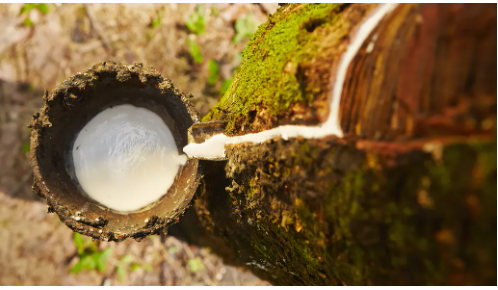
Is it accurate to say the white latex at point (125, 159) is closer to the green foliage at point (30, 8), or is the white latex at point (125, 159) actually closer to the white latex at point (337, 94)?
the white latex at point (337, 94)

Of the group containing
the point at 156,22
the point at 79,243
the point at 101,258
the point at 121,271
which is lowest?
the point at 121,271

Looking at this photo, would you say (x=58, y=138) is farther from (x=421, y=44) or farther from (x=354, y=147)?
(x=421, y=44)

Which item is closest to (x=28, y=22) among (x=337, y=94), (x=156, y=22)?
(x=156, y=22)

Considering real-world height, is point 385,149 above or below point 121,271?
above

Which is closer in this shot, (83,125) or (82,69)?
(83,125)

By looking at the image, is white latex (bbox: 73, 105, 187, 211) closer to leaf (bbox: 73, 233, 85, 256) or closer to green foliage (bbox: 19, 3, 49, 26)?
leaf (bbox: 73, 233, 85, 256)

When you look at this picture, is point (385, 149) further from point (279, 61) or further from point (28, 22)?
point (28, 22)

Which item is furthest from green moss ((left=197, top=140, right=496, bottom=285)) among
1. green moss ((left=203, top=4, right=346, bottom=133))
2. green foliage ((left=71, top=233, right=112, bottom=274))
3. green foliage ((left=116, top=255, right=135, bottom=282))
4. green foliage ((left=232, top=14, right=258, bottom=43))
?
green foliage ((left=71, top=233, right=112, bottom=274))
